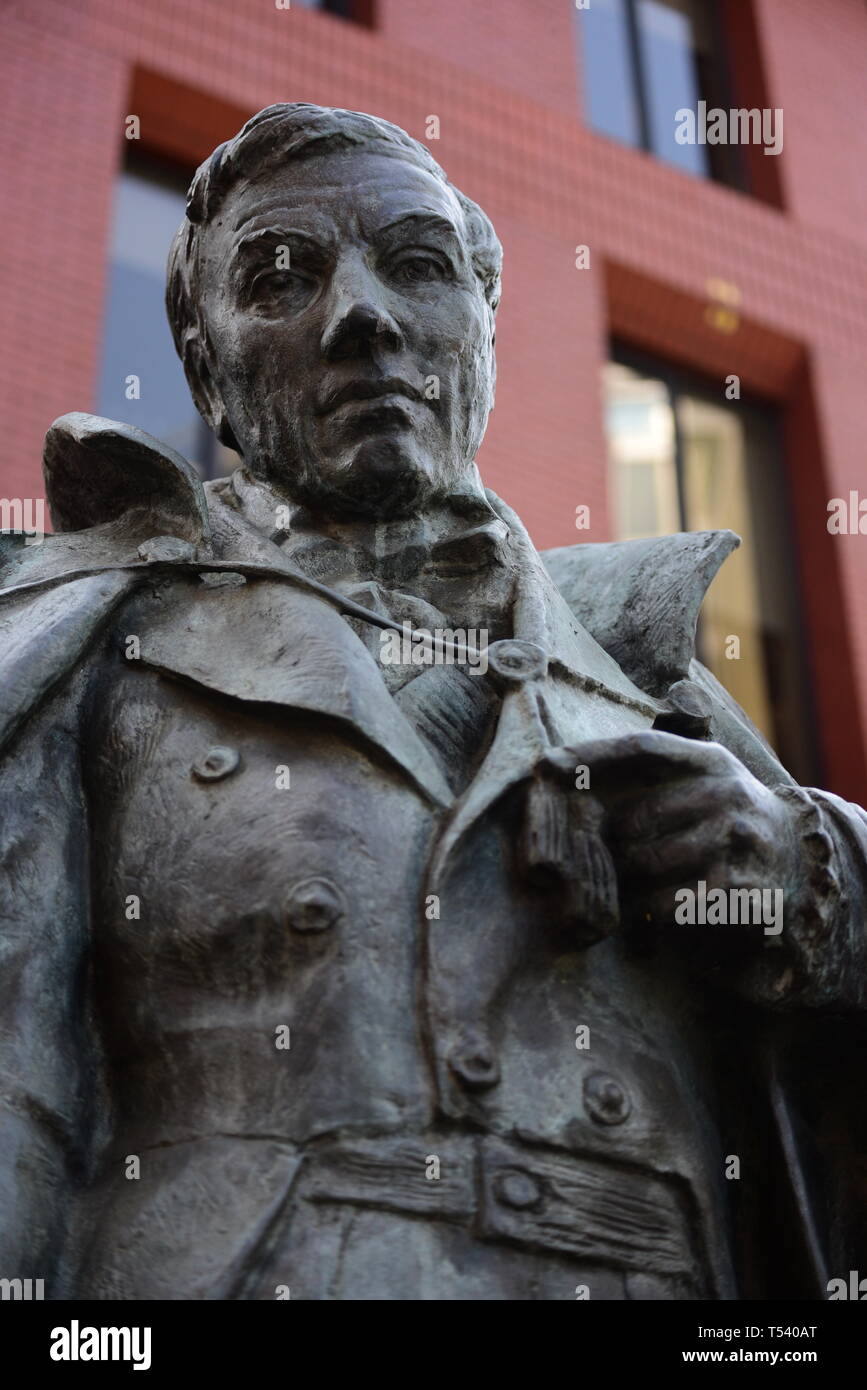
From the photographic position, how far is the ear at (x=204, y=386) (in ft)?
10.6

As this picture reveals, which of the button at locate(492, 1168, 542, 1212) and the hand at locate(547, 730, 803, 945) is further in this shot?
the hand at locate(547, 730, 803, 945)

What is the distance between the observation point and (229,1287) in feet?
7.06

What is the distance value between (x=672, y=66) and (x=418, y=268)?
11.1 meters

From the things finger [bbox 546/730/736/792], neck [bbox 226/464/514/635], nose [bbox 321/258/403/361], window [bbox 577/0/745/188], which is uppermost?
window [bbox 577/0/745/188]

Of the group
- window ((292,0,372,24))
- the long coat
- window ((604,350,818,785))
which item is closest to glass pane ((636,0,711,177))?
window ((604,350,818,785))

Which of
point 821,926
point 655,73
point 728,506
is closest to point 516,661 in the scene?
point 821,926

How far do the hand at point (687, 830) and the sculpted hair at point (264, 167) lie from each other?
1.13 meters

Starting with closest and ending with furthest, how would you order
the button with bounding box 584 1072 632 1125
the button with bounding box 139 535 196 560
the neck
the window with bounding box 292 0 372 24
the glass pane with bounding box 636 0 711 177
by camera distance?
1. the button with bounding box 584 1072 632 1125
2. the button with bounding box 139 535 196 560
3. the neck
4. the window with bounding box 292 0 372 24
5. the glass pane with bounding box 636 0 711 177

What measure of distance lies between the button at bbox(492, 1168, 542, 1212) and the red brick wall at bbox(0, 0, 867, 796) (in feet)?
22.3

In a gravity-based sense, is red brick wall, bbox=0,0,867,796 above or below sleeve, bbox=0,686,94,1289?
above

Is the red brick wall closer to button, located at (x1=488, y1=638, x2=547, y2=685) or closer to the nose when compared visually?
the nose

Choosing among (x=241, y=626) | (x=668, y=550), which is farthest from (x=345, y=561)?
(x=668, y=550)

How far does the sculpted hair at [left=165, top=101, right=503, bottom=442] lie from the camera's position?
3064 mm

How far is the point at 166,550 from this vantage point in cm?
282
